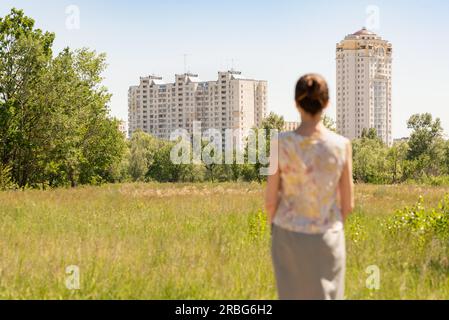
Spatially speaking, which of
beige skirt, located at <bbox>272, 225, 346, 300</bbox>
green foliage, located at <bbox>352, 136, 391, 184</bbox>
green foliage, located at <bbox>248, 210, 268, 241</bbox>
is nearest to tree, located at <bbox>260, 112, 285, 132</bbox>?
green foliage, located at <bbox>352, 136, 391, 184</bbox>

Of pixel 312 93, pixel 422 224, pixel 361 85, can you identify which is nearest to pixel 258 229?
pixel 422 224

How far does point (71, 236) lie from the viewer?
31.2 feet

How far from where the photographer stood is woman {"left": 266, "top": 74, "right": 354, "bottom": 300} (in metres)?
3.97

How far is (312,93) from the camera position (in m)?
3.91

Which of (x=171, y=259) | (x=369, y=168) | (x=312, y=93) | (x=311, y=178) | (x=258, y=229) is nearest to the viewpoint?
(x=312, y=93)

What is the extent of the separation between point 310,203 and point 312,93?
762 millimetres

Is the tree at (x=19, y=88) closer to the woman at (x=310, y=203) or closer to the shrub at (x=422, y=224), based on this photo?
the shrub at (x=422, y=224)

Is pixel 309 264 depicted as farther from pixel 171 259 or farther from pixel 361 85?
pixel 361 85

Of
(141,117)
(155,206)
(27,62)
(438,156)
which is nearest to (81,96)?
(27,62)

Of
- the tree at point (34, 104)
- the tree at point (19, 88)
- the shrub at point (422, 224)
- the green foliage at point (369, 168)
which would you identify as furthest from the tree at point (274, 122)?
the shrub at point (422, 224)

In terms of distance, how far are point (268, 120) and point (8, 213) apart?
1876 inches

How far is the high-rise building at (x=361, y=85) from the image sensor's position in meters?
171

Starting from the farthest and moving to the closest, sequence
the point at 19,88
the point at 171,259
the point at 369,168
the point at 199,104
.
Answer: the point at 199,104
the point at 369,168
the point at 19,88
the point at 171,259
